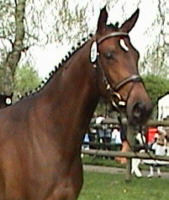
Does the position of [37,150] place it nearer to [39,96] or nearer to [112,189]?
[39,96]

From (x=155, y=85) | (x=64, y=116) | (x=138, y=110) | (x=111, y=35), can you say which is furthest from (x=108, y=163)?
(x=155, y=85)

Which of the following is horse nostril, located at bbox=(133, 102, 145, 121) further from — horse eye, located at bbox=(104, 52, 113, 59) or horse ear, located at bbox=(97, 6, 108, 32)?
horse ear, located at bbox=(97, 6, 108, 32)

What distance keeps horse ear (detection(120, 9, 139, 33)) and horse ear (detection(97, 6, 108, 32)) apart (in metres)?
0.16

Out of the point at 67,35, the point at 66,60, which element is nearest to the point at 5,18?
the point at 67,35

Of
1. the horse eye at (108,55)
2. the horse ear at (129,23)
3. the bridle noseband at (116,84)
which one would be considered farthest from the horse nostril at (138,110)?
the horse ear at (129,23)

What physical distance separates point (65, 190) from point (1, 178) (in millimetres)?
542

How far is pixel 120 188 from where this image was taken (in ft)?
38.6

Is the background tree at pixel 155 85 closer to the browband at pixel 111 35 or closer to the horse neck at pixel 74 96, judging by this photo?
the horse neck at pixel 74 96

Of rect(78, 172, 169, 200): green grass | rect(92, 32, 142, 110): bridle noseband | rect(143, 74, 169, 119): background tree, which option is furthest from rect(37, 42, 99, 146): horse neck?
rect(143, 74, 169, 119): background tree

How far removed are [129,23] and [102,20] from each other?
11.1 inches

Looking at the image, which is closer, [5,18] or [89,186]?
[89,186]

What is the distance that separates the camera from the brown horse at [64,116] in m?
4.47

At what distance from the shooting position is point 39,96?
498 cm

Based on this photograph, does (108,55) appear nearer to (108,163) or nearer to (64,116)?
(64,116)
